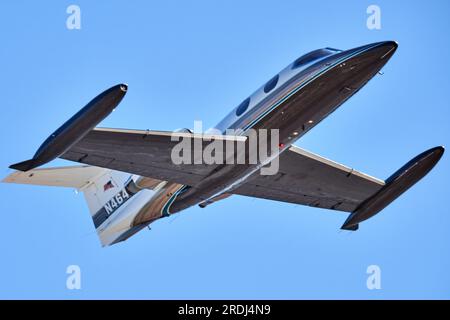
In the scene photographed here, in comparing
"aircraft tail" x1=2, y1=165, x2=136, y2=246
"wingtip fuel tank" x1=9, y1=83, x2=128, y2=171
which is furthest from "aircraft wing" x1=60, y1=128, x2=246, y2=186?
"aircraft tail" x1=2, y1=165, x2=136, y2=246

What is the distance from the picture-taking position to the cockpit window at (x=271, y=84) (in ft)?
93.6

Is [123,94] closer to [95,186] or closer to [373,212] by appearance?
[95,186]

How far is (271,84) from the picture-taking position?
28688 millimetres

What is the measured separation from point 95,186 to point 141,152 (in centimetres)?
583

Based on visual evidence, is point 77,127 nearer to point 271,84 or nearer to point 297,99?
point 297,99

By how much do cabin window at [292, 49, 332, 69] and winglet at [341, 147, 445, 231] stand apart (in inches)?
238

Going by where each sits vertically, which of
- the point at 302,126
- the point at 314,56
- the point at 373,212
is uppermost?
the point at 314,56

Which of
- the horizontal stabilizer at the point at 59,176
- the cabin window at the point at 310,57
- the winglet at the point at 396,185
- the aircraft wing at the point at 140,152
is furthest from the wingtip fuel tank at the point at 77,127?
the winglet at the point at 396,185

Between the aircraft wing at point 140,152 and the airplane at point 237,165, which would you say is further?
the aircraft wing at point 140,152

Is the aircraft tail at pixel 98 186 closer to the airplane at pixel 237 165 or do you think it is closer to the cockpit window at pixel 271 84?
the airplane at pixel 237 165

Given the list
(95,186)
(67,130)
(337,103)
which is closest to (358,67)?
(337,103)

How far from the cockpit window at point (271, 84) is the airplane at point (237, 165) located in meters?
0.06

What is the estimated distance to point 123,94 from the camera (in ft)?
78.9

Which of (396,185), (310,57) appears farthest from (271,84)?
(396,185)
